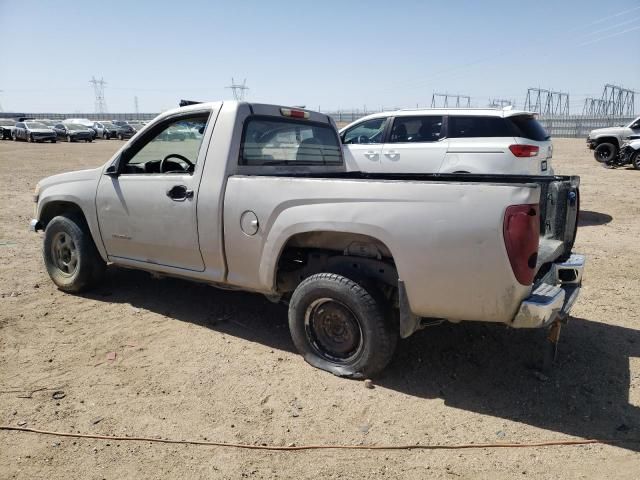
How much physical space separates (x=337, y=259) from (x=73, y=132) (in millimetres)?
44068

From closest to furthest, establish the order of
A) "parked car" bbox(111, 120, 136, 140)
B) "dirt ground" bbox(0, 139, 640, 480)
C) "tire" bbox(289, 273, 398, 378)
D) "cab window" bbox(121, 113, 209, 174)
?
"dirt ground" bbox(0, 139, 640, 480) → "tire" bbox(289, 273, 398, 378) → "cab window" bbox(121, 113, 209, 174) → "parked car" bbox(111, 120, 136, 140)

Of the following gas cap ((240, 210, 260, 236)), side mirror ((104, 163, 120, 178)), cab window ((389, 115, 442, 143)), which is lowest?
gas cap ((240, 210, 260, 236))

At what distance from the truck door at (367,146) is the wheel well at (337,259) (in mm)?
4514

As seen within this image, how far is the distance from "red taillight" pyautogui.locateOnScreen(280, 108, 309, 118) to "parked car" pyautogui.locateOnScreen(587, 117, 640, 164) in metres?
16.2

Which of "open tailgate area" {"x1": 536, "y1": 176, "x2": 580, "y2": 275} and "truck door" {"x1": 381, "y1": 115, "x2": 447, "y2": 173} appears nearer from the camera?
"open tailgate area" {"x1": 536, "y1": 176, "x2": 580, "y2": 275}

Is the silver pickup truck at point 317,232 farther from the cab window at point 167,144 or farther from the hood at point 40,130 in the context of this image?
the hood at point 40,130

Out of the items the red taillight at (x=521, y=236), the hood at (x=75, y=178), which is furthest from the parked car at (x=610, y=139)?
the hood at (x=75, y=178)

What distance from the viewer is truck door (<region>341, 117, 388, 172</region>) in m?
8.36

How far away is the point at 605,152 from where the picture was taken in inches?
694

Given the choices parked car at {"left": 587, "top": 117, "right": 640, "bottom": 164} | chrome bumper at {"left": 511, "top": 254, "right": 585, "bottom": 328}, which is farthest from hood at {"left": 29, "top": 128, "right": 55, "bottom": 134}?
chrome bumper at {"left": 511, "top": 254, "right": 585, "bottom": 328}

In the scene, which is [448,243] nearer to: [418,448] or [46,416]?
[418,448]

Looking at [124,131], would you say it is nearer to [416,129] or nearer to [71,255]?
[416,129]

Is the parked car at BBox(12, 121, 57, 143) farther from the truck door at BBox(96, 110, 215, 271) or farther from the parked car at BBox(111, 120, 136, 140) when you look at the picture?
the truck door at BBox(96, 110, 215, 271)

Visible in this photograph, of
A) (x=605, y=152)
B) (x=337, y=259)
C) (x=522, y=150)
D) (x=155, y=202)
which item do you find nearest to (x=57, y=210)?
(x=155, y=202)
